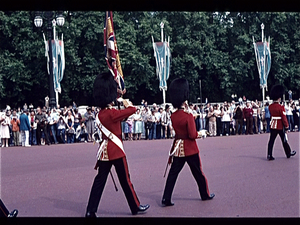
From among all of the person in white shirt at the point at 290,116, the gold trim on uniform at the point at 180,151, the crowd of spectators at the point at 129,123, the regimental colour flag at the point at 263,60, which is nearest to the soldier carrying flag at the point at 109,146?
the gold trim on uniform at the point at 180,151

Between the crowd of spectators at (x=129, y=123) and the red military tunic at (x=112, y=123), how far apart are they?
13.7m

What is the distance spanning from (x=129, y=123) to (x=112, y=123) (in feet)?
49.9

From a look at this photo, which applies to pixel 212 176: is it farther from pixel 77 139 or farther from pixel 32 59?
pixel 32 59

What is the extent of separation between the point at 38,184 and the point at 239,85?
2942 centimetres

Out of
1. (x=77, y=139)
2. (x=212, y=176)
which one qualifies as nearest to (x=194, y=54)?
(x=77, y=139)

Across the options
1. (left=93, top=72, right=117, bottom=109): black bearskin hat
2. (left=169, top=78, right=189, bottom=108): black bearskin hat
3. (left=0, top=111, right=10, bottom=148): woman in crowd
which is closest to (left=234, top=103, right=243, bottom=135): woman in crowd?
(left=0, top=111, right=10, bottom=148): woman in crowd

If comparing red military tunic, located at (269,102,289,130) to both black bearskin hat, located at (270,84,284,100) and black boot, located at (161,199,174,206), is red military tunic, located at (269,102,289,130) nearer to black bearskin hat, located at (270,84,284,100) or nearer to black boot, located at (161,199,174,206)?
black bearskin hat, located at (270,84,284,100)

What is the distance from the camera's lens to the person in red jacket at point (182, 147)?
7.60 meters

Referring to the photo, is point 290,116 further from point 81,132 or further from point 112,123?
point 112,123

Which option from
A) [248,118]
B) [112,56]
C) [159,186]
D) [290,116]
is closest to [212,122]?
[248,118]

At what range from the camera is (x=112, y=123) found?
6.93m

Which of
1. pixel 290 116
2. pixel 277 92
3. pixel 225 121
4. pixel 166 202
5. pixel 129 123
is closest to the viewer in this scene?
pixel 166 202

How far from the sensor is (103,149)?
6945mm

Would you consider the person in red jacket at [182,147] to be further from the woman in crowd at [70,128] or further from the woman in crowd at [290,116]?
the woman in crowd at [290,116]
